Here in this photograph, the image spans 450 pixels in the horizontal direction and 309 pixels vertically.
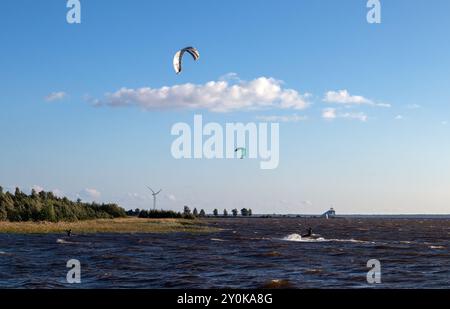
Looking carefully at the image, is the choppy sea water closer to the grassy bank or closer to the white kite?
the white kite

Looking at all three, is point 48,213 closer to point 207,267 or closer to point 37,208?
point 37,208

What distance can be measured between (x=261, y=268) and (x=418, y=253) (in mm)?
22221

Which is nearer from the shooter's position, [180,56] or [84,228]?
[180,56]

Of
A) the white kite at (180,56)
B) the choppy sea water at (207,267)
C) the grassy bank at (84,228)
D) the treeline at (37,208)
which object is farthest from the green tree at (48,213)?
the white kite at (180,56)

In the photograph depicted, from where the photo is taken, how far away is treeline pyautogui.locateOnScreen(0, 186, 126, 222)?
85.9m

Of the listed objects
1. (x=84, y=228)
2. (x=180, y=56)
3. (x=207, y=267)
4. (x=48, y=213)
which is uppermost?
(x=180, y=56)

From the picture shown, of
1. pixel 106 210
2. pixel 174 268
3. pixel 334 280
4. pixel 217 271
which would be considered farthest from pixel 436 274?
pixel 106 210

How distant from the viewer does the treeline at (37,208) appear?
85.9 metres

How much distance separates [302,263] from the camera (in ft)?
138

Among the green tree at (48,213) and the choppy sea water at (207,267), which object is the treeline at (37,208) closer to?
the green tree at (48,213)

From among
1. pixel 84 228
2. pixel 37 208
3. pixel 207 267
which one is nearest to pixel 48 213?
pixel 37 208

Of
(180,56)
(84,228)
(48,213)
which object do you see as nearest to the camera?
(180,56)

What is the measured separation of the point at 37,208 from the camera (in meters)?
87.1
